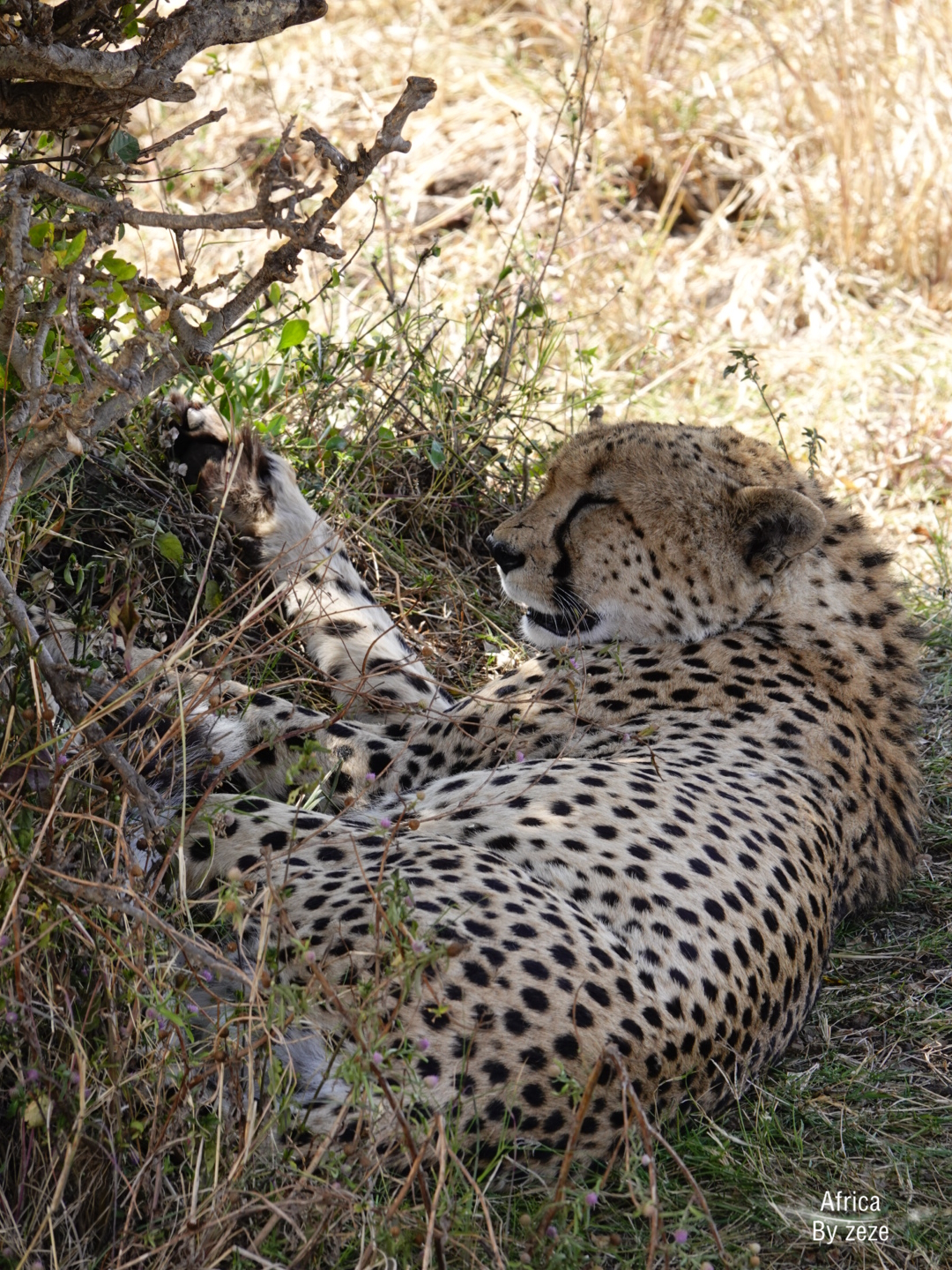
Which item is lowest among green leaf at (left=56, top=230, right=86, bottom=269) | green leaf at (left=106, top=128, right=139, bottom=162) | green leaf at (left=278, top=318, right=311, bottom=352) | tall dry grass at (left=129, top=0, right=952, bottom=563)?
tall dry grass at (left=129, top=0, right=952, bottom=563)

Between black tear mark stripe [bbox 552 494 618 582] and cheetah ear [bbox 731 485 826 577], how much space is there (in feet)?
0.98

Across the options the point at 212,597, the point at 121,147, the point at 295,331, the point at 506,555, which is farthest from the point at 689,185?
the point at 121,147

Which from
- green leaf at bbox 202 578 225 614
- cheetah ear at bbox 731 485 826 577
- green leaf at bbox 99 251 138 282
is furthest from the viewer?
green leaf at bbox 202 578 225 614

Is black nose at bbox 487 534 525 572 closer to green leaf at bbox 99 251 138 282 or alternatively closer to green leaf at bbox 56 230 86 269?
green leaf at bbox 99 251 138 282

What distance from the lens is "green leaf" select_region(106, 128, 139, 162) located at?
2.40 meters

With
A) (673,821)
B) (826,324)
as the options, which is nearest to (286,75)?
(826,324)

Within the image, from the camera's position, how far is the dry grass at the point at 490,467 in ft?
5.60

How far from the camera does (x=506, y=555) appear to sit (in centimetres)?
305

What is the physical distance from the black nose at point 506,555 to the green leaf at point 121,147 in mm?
1067

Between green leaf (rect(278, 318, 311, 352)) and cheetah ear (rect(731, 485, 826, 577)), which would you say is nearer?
cheetah ear (rect(731, 485, 826, 577))

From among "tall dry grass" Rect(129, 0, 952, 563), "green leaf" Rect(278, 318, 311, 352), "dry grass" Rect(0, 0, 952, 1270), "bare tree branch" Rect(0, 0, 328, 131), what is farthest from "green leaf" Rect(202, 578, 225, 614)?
"tall dry grass" Rect(129, 0, 952, 563)

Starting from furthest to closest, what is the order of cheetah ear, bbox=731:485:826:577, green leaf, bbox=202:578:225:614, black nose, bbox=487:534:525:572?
black nose, bbox=487:534:525:572
green leaf, bbox=202:578:225:614
cheetah ear, bbox=731:485:826:577

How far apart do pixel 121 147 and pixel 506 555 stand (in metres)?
1.13

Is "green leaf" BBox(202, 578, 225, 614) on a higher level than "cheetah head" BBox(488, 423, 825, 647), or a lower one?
lower
